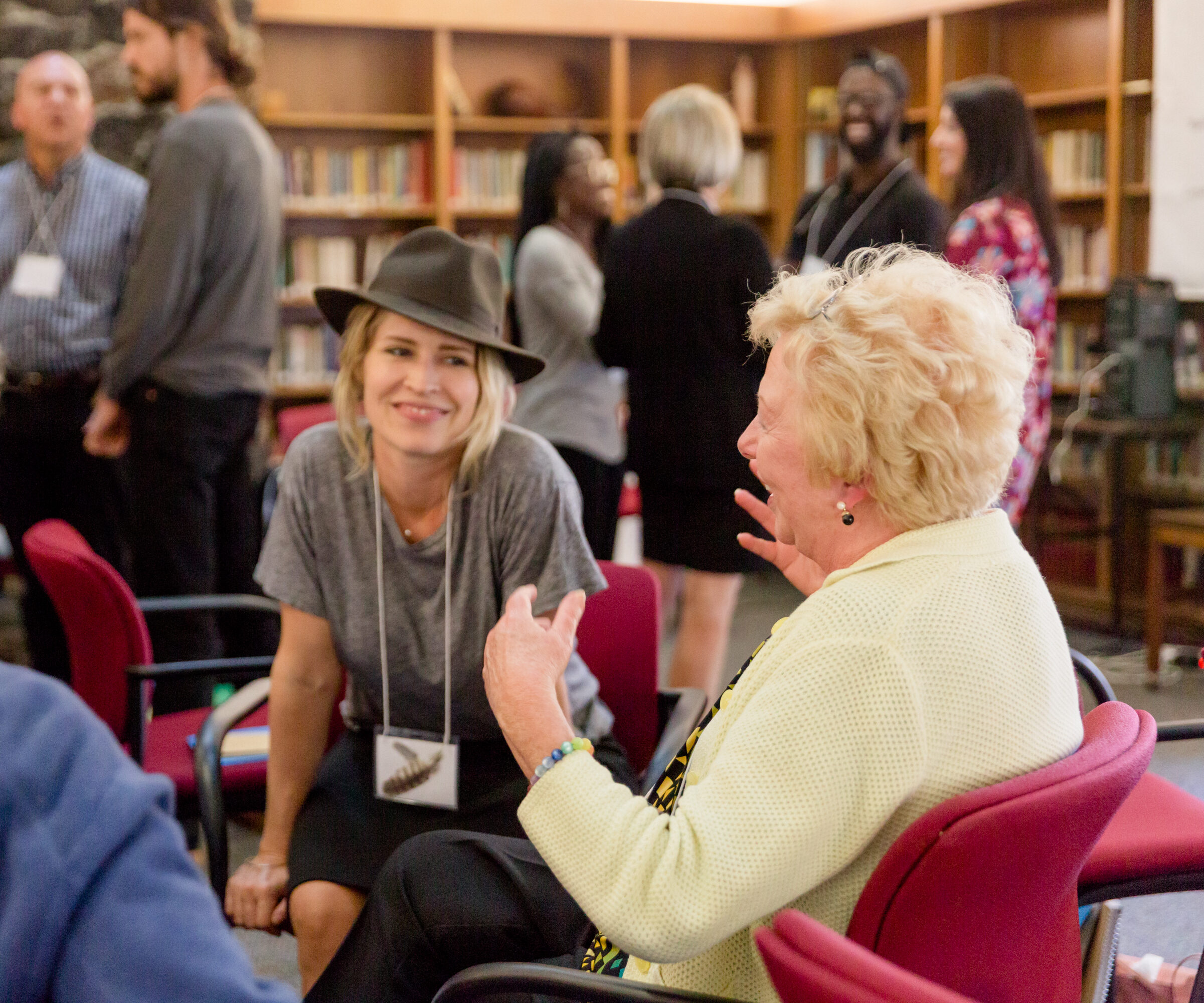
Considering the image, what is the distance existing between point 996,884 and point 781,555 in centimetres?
66

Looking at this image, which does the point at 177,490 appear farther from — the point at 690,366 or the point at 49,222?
the point at 690,366

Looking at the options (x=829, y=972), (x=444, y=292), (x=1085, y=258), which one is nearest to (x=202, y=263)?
(x=444, y=292)

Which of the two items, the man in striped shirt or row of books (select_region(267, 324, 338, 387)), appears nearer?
the man in striped shirt

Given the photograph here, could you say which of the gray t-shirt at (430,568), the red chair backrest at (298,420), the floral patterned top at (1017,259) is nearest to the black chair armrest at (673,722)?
the gray t-shirt at (430,568)

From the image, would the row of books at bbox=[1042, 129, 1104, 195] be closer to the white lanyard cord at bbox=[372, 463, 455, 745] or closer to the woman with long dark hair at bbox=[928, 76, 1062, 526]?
the woman with long dark hair at bbox=[928, 76, 1062, 526]

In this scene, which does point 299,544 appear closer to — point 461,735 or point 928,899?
point 461,735

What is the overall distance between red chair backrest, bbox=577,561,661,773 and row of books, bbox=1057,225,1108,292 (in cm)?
388

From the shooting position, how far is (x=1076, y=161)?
17.4ft

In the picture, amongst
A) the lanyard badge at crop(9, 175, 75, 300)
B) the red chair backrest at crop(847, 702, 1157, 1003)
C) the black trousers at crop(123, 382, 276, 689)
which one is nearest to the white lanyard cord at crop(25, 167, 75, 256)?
the lanyard badge at crop(9, 175, 75, 300)

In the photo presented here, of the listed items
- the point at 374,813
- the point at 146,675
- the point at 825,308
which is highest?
the point at 825,308

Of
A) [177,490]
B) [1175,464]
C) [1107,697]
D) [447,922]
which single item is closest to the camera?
[447,922]

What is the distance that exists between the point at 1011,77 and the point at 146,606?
4600 mm

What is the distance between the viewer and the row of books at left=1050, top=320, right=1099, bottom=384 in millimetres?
5402

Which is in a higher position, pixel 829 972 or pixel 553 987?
pixel 829 972
